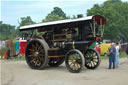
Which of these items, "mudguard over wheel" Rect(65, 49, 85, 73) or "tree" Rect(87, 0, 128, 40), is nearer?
"mudguard over wheel" Rect(65, 49, 85, 73)

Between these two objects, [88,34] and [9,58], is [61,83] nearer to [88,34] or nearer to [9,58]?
[88,34]

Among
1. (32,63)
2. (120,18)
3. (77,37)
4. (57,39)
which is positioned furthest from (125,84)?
(120,18)

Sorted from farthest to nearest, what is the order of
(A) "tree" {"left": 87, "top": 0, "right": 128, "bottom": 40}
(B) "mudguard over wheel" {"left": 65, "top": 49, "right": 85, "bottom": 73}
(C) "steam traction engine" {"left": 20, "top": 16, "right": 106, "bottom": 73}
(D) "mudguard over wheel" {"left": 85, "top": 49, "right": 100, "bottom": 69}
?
(A) "tree" {"left": 87, "top": 0, "right": 128, "bottom": 40} → (D) "mudguard over wheel" {"left": 85, "top": 49, "right": 100, "bottom": 69} → (C) "steam traction engine" {"left": 20, "top": 16, "right": 106, "bottom": 73} → (B) "mudguard over wheel" {"left": 65, "top": 49, "right": 85, "bottom": 73}

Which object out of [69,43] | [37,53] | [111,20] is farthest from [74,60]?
[111,20]

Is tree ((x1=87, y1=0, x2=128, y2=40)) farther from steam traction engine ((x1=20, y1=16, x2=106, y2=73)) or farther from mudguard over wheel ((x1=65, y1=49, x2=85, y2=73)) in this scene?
mudguard over wheel ((x1=65, y1=49, x2=85, y2=73))

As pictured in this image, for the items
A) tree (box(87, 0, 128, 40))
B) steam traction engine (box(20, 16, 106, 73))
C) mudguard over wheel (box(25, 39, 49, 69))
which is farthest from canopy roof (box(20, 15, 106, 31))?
tree (box(87, 0, 128, 40))

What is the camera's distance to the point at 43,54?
37.9 ft

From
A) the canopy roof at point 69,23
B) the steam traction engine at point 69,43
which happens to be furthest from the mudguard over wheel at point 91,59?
the canopy roof at point 69,23

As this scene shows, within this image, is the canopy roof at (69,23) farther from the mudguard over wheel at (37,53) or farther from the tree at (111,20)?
the tree at (111,20)

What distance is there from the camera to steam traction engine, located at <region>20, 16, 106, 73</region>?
10.5 meters

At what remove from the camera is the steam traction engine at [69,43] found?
10.5 metres

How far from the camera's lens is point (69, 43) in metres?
11.0

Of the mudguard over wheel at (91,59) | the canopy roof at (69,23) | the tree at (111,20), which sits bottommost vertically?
the mudguard over wheel at (91,59)

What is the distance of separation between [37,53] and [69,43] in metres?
2.11
